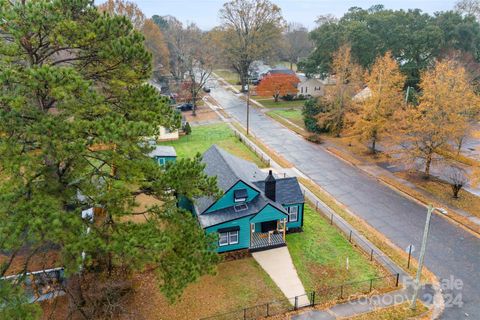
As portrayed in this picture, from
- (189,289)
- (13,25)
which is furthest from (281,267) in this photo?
(13,25)

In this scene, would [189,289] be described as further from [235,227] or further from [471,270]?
A: [471,270]

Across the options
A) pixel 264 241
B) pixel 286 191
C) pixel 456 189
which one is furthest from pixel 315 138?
pixel 264 241

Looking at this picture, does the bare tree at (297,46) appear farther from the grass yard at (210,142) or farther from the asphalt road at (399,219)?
the asphalt road at (399,219)

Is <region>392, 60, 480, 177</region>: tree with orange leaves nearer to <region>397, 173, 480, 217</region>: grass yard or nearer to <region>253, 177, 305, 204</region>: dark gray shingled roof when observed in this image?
<region>397, 173, 480, 217</region>: grass yard

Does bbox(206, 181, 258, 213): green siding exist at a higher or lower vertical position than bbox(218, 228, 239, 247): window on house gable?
higher

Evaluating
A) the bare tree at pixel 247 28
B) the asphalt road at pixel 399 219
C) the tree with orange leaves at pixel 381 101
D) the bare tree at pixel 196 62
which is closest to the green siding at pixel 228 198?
the asphalt road at pixel 399 219

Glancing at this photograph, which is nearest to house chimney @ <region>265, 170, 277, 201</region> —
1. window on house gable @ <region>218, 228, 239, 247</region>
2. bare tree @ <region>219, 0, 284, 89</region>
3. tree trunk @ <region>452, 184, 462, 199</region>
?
window on house gable @ <region>218, 228, 239, 247</region>
